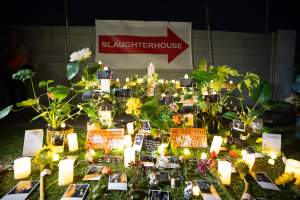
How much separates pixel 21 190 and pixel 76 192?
1.86 feet

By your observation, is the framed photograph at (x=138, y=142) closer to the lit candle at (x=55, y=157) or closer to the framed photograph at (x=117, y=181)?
the framed photograph at (x=117, y=181)

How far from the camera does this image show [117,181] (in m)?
2.91

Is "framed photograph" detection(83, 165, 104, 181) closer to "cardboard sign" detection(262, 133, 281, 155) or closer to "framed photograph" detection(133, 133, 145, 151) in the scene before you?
"framed photograph" detection(133, 133, 145, 151)

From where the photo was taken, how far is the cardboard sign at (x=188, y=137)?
3.90 m

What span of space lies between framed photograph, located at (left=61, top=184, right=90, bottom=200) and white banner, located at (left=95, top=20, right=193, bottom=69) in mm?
4343

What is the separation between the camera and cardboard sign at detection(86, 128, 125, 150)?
12.5 feet

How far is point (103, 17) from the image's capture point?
702cm

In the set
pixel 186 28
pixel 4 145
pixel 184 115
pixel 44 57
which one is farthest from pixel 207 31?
pixel 4 145

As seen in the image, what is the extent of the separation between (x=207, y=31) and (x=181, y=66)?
1179 mm

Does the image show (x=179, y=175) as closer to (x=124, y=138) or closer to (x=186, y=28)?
(x=124, y=138)

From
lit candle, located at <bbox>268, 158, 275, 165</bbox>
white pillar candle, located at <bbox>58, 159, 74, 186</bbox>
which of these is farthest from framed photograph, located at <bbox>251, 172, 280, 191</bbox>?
white pillar candle, located at <bbox>58, 159, 74, 186</bbox>

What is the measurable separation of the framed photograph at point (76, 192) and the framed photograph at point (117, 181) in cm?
24

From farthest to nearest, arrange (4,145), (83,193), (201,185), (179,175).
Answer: (4,145)
(179,175)
(201,185)
(83,193)

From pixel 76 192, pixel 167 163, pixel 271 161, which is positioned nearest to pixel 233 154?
pixel 271 161
